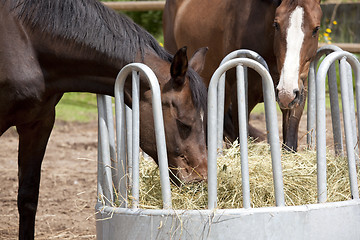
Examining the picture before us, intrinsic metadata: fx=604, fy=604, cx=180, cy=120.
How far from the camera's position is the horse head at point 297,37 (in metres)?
3.43

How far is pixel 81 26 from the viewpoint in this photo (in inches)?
121

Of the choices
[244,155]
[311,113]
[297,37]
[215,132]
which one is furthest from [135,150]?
[297,37]

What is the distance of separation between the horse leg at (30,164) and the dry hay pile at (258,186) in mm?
846

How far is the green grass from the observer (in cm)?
845

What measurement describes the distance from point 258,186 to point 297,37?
1265mm

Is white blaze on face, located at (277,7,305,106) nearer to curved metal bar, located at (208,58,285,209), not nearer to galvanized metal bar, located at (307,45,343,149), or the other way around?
galvanized metal bar, located at (307,45,343,149)

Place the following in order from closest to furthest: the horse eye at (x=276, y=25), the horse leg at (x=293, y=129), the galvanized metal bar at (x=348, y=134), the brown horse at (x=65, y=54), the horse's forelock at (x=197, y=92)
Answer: the galvanized metal bar at (x=348, y=134) → the horse's forelock at (x=197, y=92) → the brown horse at (x=65, y=54) → the horse eye at (x=276, y=25) → the horse leg at (x=293, y=129)

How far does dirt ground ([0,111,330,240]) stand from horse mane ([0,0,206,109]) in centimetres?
60

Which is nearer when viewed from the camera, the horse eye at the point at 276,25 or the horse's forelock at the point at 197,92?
the horse's forelock at the point at 197,92

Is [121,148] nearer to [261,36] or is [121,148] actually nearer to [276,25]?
[276,25]

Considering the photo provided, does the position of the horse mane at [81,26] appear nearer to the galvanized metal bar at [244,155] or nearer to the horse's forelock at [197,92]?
the horse's forelock at [197,92]

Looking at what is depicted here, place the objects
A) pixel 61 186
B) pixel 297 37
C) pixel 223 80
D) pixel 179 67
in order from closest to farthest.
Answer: pixel 179 67
pixel 223 80
pixel 297 37
pixel 61 186

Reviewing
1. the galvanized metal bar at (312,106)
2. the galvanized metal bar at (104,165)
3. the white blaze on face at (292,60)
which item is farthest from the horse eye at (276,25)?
the galvanized metal bar at (104,165)

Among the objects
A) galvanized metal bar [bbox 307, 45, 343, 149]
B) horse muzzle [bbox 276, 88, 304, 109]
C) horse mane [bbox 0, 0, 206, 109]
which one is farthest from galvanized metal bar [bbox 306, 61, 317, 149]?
horse mane [bbox 0, 0, 206, 109]
